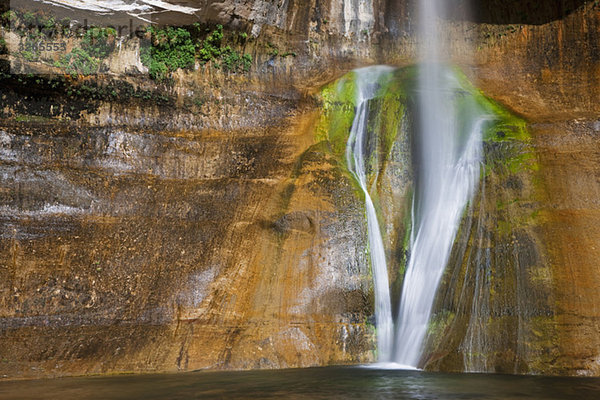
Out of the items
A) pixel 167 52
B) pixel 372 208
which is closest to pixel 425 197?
pixel 372 208

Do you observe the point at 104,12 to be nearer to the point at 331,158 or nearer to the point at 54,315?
the point at 331,158

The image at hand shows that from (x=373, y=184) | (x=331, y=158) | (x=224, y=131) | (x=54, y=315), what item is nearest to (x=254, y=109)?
(x=224, y=131)

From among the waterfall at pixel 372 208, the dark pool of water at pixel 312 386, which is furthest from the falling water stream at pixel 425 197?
the dark pool of water at pixel 312 386

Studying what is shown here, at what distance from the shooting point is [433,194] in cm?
1268

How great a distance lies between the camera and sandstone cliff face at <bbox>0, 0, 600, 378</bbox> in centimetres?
975

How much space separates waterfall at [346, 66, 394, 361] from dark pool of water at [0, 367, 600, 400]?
70.2 inches

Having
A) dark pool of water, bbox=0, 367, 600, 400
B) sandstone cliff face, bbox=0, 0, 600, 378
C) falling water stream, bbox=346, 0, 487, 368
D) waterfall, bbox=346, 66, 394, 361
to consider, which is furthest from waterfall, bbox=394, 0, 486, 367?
dark pool of water, bbox=0, 367, 600, 400

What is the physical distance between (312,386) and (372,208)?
5.93 meters

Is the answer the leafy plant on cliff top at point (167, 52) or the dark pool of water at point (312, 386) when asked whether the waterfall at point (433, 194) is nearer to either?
the dark pool of water at point (312, 386)

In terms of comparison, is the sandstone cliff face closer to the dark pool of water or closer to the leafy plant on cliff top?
the leafy plant on cliff top

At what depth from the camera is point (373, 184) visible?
13.3 meters

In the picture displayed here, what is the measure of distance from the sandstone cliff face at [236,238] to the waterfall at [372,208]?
0.77 ft

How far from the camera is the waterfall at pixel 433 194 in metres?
10.8

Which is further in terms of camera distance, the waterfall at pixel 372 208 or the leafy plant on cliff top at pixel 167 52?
the leafy plant on cliff top at pixel 167 52
